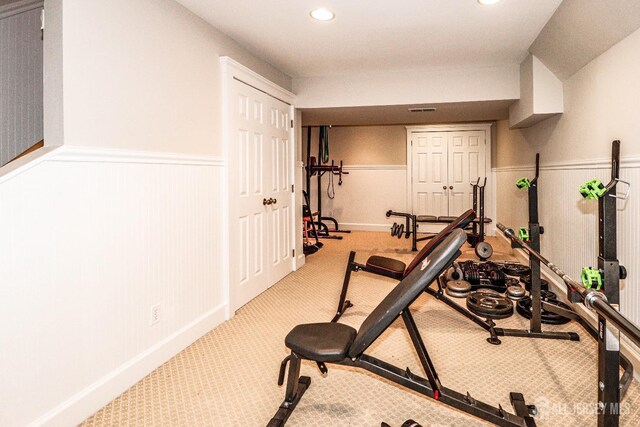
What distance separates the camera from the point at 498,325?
114 inches

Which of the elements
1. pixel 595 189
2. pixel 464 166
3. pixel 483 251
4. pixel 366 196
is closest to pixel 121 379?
pixel 595 189

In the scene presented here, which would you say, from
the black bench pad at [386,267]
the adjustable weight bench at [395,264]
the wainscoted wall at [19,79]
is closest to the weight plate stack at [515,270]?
the adjustable weight bench at [395,264]

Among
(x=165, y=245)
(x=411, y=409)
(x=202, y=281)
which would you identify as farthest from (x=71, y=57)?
(x=411, y=409)

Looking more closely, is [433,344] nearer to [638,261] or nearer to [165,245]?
[638,261]

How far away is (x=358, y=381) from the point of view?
2107 millimetres

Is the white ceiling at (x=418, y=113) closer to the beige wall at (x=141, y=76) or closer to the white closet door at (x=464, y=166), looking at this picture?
the white closet door at (x=464, y=166)

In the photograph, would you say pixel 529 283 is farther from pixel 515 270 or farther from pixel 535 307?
pixel 535 307

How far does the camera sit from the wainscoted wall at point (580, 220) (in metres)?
2.21

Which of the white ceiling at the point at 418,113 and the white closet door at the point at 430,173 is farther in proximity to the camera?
the white closet door at the point at 430,173

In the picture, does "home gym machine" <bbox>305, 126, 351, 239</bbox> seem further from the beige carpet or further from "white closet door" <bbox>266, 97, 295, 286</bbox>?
the beige carpet

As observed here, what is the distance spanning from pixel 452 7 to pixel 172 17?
5.97ft

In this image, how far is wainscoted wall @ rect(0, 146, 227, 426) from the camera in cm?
153

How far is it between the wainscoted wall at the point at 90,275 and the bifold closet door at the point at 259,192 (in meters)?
0.61

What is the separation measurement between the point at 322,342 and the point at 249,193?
2.03m
